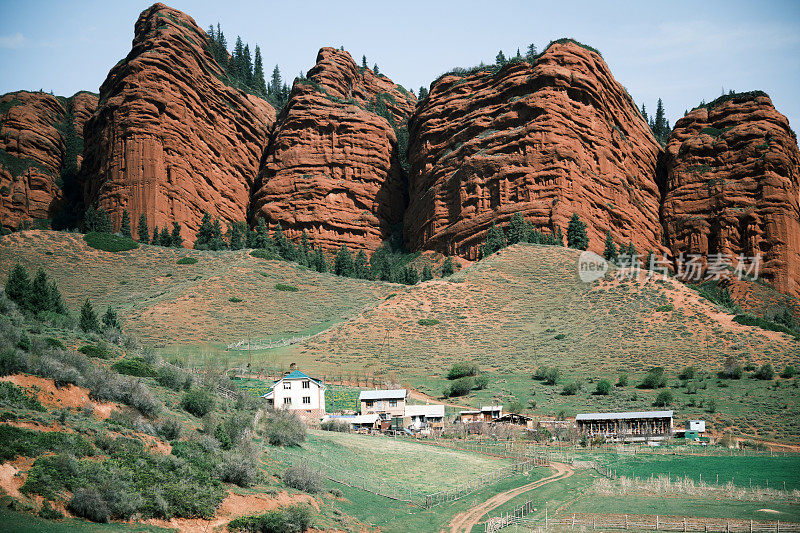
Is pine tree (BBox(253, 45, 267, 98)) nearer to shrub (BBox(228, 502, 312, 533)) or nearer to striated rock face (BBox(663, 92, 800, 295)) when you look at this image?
striated rock face (BBox(663, 92, 800, 295))

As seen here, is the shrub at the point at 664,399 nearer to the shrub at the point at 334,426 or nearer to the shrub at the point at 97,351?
the shrub at the point at 334,426

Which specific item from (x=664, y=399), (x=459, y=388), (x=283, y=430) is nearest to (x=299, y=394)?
(x=459, y=388)

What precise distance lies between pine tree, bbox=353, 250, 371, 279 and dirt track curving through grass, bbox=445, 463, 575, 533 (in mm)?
75936

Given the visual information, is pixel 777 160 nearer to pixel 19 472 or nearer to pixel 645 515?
pixel 645 515

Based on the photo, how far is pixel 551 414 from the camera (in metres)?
57.5

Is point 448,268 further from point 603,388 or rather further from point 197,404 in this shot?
point 197,404

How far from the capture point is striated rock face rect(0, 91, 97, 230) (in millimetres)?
120938

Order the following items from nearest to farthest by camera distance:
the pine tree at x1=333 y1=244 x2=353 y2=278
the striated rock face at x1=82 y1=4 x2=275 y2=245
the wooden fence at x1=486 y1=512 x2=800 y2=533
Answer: the wooden fence at x1=486 y1=512 x2=800 y2=533
the striated rock face at x1=82 y1=4 x2=275 y2=245
the pine tree at x1=333 y1=244 x2=353 y2=278

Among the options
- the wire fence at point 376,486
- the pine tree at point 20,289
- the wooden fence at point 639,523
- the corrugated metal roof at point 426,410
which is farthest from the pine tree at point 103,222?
the wooden fence at point 639,523

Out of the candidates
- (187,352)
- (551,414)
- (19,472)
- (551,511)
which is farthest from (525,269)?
(19,472)

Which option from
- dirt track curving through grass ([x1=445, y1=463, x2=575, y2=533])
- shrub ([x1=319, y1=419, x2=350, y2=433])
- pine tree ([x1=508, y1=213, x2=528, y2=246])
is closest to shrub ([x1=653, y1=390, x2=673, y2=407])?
dirt track curving through grass ([x1=445, y1=463, x2=575, y2=533])

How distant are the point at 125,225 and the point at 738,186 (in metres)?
98.9

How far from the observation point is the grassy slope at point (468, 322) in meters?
61.1

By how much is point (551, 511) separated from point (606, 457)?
55.2ft
